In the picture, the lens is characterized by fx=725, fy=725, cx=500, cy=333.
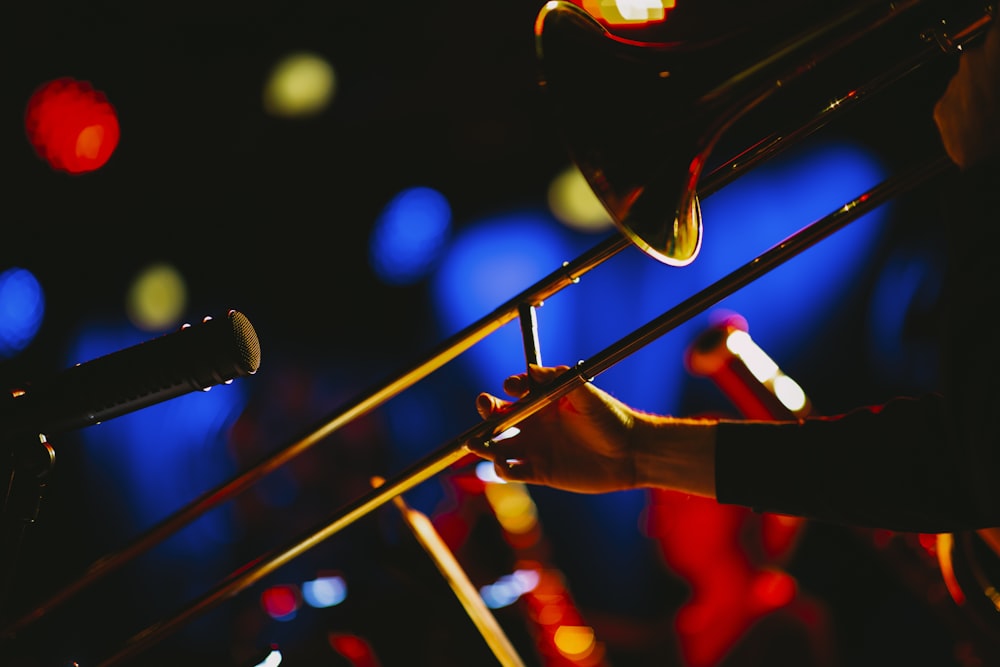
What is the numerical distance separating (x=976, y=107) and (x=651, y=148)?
38cm

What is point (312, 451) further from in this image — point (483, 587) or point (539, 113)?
point (539, 113)

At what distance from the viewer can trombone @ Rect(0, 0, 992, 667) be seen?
95 centimetres

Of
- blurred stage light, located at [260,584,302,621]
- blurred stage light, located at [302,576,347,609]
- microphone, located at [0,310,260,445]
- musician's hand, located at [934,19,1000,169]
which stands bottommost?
musician's hand, located at [934,19,1000,169]

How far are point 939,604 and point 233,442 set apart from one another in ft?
11.3

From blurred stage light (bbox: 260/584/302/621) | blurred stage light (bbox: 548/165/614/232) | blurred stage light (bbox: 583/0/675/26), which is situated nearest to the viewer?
blurred stage light (bbox: 583/0/675/26)

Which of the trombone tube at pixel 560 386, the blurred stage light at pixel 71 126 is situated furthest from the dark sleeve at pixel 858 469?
the blurred stage light at pixel 71 126

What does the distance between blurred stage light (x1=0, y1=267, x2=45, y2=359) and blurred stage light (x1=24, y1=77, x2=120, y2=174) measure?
766mm

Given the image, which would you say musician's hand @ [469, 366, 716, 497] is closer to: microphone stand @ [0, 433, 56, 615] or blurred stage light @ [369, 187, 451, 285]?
microphone stand @ [0, 433, 56, 615]

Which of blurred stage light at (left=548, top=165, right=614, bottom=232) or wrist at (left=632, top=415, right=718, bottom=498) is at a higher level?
blurred stage light at (left=548, top=165, right=614, bottom=232)

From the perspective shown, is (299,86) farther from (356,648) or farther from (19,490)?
(19,490)

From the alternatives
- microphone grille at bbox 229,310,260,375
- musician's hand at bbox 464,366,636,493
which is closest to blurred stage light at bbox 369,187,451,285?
musician's hand at bbox 464,366,636,493

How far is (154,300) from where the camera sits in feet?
14.8

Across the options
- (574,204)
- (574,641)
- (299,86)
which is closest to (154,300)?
(299,86)

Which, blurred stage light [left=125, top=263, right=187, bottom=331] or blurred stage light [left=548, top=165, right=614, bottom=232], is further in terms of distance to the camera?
blurred stage light [left=125, top=263, right=187, bottom=331]
